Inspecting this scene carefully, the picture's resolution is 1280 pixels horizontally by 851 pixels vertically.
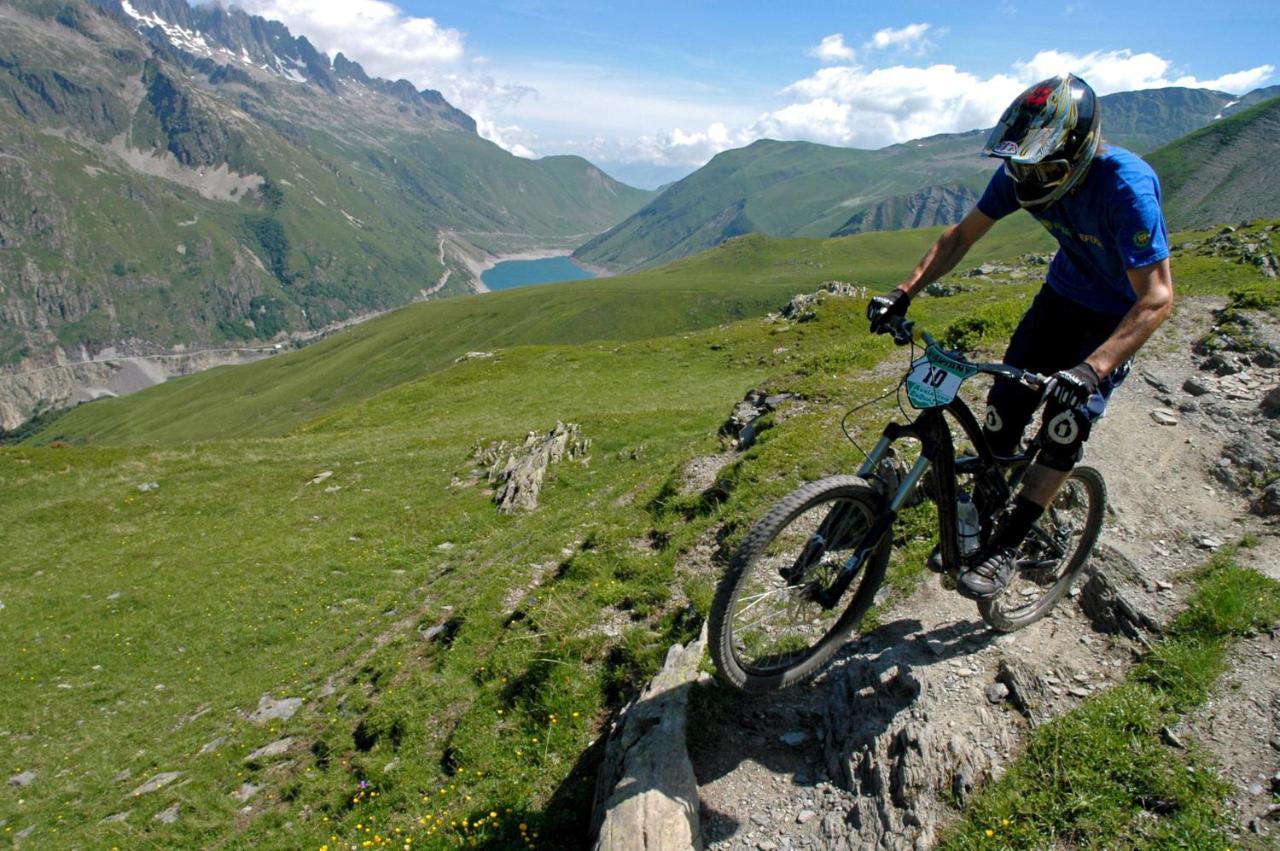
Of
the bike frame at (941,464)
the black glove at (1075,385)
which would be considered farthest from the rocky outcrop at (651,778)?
the black glove at (1075,385)

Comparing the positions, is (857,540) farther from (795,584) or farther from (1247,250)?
(1247,250)

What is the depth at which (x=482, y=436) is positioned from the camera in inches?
1387

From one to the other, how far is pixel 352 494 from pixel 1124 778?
27714 mm

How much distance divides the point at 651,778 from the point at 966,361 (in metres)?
5.05

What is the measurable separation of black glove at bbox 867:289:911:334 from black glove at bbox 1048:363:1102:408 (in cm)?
174

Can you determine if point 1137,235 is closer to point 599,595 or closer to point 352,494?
point 599,595

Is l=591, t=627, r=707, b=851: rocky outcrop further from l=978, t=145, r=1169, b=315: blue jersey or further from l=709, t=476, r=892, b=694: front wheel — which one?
l=978, t=145, r=1169, b=315: blue jersey

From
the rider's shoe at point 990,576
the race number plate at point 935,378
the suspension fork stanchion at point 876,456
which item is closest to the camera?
the race number plate at point 935,378

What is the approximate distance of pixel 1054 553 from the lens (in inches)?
310

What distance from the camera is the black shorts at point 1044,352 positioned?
6871 mm

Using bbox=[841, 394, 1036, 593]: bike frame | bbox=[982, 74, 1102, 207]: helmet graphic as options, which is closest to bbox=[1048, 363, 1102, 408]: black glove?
bbox=[841, 394, 1036, 593]: bike frame

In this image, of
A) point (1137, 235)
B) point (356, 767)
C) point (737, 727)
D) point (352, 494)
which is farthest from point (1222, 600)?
point (352, 494)

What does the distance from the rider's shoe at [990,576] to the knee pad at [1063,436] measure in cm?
106

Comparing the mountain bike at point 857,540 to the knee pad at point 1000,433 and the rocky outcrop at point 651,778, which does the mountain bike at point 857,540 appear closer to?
the knee pad at point 1000,433
